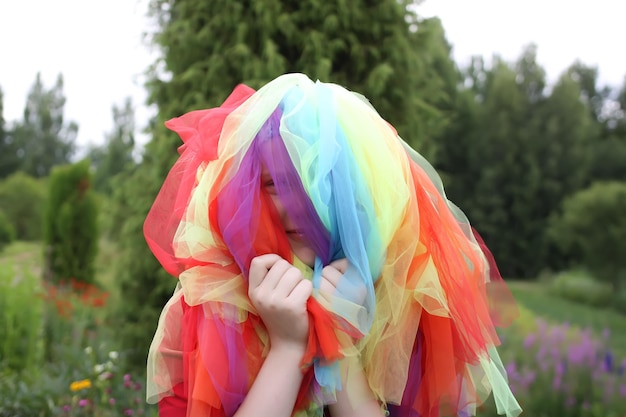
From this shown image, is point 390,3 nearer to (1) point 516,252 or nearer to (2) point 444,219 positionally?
(2) point 444,219

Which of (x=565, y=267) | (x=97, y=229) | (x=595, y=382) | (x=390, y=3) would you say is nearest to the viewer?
(x=390, y=3)

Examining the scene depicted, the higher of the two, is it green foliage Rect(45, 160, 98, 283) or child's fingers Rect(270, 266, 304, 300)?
child's fingers Rect(270, 266, 304, 300)

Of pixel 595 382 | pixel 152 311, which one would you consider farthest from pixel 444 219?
pixel 595 382

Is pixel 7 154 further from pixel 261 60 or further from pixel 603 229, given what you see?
pixel 261 60

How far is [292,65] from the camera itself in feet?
11.2

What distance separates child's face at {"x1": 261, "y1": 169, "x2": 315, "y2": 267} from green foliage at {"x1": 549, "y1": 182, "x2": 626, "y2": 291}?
15107 millimetres

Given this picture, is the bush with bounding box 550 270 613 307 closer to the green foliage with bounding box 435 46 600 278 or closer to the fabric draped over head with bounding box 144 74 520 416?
the green foliage with bounding box 435 46 600 278

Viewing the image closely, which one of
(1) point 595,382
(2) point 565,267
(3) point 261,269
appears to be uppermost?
(3) point 261,269

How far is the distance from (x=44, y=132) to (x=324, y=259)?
48365 millimetres

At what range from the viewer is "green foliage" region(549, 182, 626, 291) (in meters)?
14.5

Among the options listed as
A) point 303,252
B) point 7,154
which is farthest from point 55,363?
point 7,154

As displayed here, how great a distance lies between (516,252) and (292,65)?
2454 cm

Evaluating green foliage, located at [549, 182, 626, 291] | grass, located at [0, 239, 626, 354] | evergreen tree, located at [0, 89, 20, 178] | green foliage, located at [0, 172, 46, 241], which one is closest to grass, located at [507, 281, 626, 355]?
grass, located at [0, 239, 626, 354]

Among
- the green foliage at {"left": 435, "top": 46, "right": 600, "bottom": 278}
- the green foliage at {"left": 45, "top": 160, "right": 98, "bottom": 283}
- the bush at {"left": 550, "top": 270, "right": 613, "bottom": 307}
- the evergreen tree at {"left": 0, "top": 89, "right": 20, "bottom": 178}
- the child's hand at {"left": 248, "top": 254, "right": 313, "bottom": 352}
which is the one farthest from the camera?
the evergreen tree at {"left": 0, "top": 89, "right": 20, "bottom": 178}
